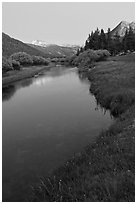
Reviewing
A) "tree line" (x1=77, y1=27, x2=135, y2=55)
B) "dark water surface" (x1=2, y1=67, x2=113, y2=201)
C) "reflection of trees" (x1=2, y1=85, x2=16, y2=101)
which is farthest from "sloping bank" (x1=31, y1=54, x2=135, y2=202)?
"tree line" (x1=77, y1=27, x2=135, y2=55)

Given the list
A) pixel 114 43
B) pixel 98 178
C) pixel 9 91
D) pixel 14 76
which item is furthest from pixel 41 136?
pixel 114 43

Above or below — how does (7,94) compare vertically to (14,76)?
below

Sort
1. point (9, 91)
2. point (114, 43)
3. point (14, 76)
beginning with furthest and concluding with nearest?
point (114, 43) → point (14, 76) → point (9, 91)

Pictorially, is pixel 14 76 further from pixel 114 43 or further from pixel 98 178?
pixel 98 178

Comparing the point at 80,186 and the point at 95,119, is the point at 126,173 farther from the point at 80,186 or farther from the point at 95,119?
the point at 95,119

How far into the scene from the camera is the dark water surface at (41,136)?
11.1 metres

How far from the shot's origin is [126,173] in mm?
7289

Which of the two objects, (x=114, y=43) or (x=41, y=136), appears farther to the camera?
(x=114, y=43)

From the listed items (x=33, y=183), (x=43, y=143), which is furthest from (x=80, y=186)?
(x=43, y=143)

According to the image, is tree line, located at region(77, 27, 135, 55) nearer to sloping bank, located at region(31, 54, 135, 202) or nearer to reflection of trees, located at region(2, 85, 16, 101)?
reflection of trees, located at region(2, 85, 16, 101)

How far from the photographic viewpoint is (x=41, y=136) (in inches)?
641

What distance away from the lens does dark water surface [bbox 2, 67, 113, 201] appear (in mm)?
11133

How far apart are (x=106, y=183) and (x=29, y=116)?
51.2 ft

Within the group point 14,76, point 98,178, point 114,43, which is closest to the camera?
point 98,178
